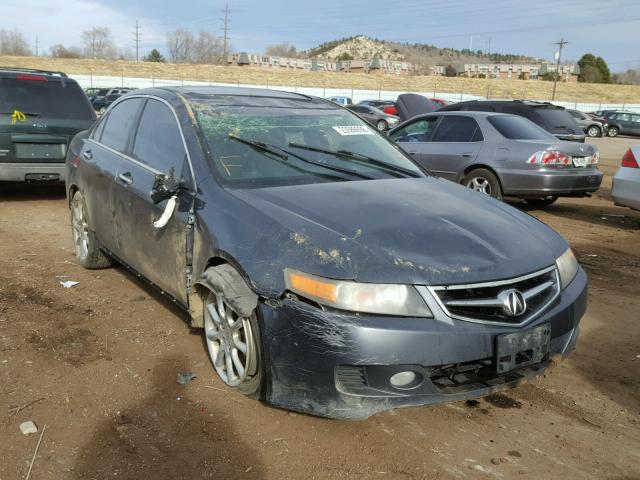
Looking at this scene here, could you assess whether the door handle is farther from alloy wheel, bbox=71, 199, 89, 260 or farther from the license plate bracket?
the license plate bracket

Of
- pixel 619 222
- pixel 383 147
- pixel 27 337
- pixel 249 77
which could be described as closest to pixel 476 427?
pixel 383 147

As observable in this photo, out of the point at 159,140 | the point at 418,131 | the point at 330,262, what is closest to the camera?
the point at 330,262

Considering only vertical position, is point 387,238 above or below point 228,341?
above

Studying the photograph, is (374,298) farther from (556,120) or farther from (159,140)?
(556,120)

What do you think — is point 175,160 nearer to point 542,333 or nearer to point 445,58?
point 542,333

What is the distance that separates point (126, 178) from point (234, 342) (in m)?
1.78

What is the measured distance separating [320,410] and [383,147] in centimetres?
237

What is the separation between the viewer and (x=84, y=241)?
554 cm

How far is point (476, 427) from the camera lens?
3.08 metres

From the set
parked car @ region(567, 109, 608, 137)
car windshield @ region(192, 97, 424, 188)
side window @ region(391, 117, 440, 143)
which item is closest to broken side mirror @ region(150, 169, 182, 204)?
car windshield @ region(192, 97, 424, 188)

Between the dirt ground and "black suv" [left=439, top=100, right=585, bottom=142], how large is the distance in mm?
7739

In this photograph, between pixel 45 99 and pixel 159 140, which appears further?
pixel 45 99

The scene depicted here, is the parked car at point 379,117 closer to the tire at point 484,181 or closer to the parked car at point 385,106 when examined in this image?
the parked car at point 385,106

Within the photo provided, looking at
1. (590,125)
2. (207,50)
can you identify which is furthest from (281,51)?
(590,125)
